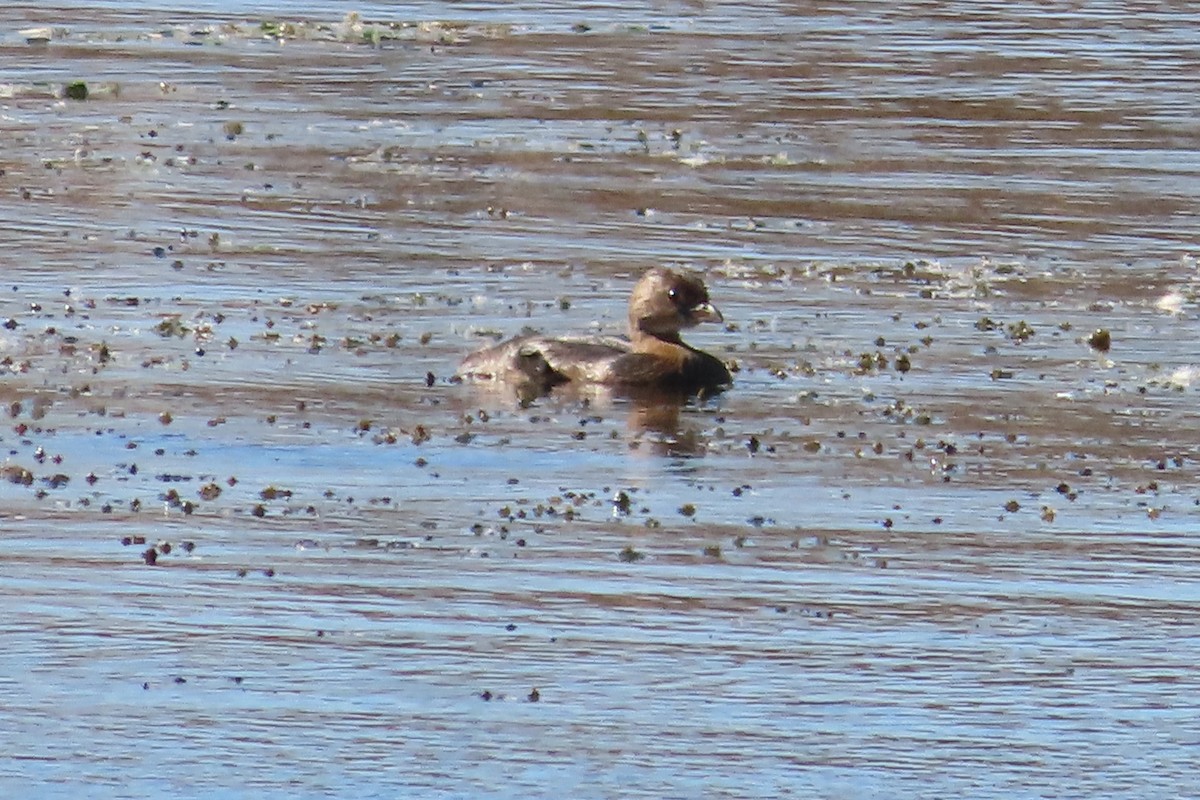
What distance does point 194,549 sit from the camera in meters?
10.7

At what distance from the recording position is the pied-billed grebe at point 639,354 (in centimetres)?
1420

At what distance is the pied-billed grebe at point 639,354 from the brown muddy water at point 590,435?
193 millimetres

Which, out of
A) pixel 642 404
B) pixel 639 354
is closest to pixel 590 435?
pixel 642 404

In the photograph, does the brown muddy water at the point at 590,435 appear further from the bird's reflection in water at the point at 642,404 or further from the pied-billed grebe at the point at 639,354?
the pied-billed grebe at the point at 639,354

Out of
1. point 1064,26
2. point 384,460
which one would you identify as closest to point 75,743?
point 384,460

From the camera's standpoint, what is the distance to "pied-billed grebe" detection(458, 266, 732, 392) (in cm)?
1420

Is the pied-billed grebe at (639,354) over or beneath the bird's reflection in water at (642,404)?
over

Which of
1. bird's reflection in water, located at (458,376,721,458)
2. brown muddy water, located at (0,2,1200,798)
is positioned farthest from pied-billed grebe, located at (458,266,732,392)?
brown muddy water, located at (0,2,1200,798)

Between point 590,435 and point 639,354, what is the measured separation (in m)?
1.33

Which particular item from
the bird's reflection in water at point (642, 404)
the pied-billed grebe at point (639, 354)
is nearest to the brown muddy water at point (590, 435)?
the bird's reflection in water at point (642, 404)

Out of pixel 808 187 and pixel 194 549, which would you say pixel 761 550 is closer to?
pixel 194 549

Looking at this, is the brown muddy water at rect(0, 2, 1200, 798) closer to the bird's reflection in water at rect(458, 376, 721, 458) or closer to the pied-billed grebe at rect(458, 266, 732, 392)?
the bird's reflection in water at rect(458, 376, 721, 458)

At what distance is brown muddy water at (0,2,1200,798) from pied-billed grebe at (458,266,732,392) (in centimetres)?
19

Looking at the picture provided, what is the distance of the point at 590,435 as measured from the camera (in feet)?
43.8
